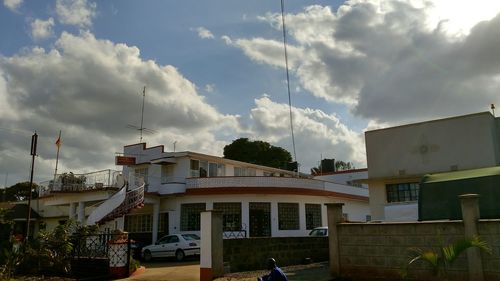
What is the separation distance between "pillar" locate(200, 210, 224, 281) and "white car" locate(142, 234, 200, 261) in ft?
31.3

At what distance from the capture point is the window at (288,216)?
28670 millimetres

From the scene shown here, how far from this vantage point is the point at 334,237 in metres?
12.8

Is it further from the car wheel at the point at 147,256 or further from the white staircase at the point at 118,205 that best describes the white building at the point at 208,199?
the car wheel at the point at 147,256

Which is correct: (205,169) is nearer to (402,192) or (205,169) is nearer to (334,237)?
(402,192)

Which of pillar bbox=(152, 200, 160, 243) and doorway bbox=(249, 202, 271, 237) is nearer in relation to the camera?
doorway bbox=(249, 202, 271, 237)

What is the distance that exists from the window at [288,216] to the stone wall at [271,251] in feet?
30.4

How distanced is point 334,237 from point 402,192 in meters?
10.8

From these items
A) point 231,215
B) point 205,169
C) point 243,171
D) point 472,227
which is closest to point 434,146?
point 472,227

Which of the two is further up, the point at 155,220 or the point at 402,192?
the point at 402,192

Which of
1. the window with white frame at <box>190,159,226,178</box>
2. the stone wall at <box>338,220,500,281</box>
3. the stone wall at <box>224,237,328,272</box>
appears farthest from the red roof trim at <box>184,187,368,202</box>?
the stone wall at <box>338,220,500,281</box>

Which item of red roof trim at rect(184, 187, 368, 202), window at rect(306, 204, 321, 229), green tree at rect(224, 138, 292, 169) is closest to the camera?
red roof trim at rect(184, 187, 368, 202)

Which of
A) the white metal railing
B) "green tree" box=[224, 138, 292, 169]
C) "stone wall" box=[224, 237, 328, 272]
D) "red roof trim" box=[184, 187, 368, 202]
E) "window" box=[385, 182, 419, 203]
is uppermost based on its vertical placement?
"green tree" box=[224, 138, 292, 169]

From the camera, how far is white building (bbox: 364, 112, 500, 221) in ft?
66.3

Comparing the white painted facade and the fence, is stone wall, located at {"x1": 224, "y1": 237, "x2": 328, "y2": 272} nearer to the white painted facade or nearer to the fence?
the fence
